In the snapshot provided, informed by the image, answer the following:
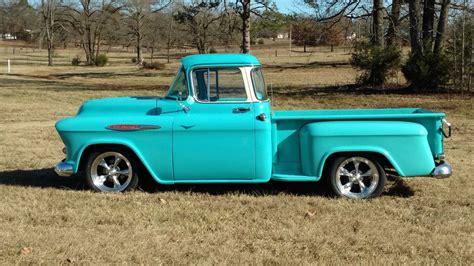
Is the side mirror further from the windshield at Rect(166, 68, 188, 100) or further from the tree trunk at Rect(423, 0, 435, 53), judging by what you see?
the tree trunk at Rect(423, 0, 435, 53)

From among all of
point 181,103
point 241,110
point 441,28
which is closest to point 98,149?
point 181,103

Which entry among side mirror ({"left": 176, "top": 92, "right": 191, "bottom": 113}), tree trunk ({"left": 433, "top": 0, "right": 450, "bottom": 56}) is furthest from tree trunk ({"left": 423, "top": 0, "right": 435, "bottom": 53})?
side mirror ({"left": 176, "top": 92, "right": 191, "bottom": 113})

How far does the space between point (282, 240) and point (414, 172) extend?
2011 millimetres

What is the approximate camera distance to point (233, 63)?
6.34m

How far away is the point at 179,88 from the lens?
21.4ft

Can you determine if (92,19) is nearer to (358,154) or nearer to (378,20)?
(378,20)

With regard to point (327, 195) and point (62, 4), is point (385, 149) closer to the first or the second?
point (327, 195)

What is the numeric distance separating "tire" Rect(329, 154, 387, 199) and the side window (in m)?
1.35

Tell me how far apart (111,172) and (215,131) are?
4.66 ft

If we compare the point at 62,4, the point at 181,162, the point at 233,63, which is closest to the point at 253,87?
the point at 233,63

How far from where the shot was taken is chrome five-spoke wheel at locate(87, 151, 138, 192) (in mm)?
6520

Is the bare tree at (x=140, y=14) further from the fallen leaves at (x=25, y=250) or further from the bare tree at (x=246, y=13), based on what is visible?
the fallen leaves at (x=25, y=250)

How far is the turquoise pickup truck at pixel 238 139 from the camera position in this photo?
6.09 metres

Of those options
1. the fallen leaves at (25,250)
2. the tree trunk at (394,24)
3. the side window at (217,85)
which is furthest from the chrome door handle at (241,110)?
the tree trunk at (394,24)
